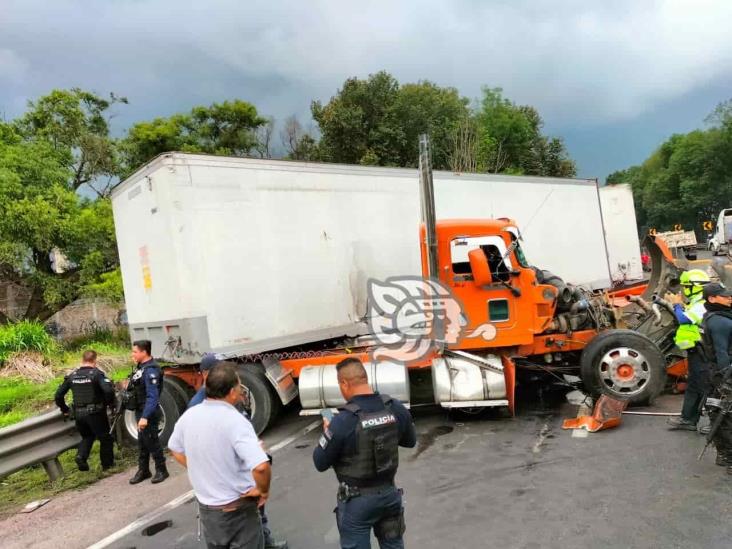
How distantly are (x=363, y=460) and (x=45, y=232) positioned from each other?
12966 millimetres

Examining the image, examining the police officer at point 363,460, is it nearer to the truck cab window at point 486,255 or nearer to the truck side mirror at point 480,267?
the truck side mirror at point 480,267

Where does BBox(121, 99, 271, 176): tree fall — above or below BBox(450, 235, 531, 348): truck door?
above

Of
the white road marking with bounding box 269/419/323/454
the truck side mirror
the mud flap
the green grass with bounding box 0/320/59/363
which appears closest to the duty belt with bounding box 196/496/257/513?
the white road marking with bounding box 269/419/323/454

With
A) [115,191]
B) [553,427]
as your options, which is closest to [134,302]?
[115,191]

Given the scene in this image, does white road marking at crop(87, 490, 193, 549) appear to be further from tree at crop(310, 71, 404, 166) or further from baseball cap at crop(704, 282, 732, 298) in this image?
tree at crop(310, 71, 404, 166)

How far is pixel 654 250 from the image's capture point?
319 inches

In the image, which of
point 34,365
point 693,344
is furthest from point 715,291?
point 34,365

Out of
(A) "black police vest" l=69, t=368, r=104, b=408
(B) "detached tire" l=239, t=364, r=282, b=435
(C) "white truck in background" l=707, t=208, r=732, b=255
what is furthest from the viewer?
(C) "white truck in background" l=707, t=208, r=732, b=255

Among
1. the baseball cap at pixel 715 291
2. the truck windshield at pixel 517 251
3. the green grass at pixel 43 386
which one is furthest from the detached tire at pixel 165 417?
the baseball cap at pixel 715 291

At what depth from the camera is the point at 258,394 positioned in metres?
6.45

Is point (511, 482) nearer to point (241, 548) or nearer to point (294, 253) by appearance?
point (241, 548)

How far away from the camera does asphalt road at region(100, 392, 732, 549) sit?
12.0 feet

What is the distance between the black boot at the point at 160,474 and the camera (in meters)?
5.33

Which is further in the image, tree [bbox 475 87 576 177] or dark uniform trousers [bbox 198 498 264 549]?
tree [bbox 475 87 576 177]
